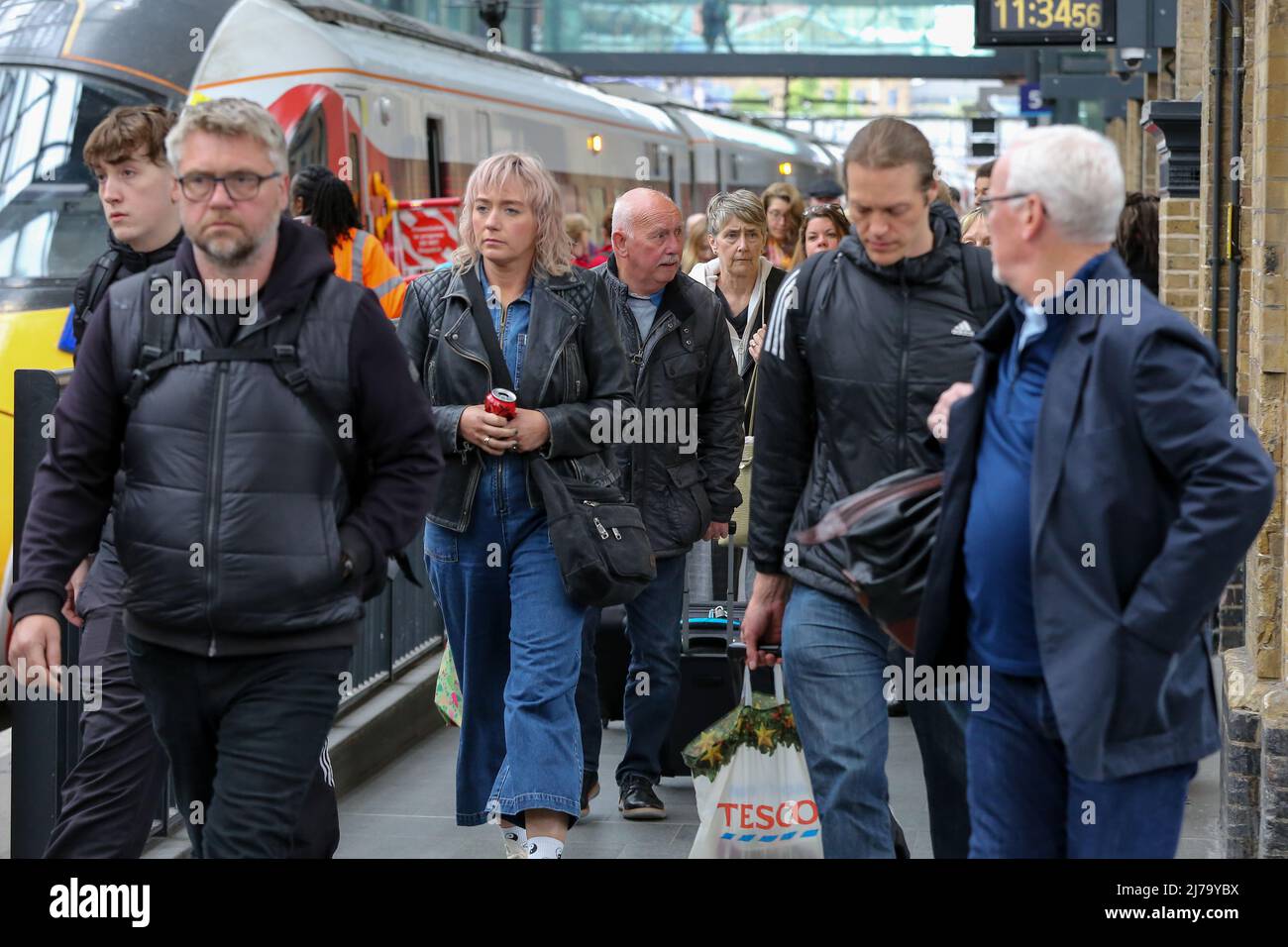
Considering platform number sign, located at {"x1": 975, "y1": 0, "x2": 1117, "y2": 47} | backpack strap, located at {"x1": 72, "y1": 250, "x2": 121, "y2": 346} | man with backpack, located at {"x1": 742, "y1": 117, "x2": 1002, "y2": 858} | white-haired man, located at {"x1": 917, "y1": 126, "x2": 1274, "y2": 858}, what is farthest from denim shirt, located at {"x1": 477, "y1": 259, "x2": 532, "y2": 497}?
platform number sign, located at {"x1": 975, "y1": 0, "x2": 1117, "y2": 47}

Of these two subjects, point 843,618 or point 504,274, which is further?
point 504,274

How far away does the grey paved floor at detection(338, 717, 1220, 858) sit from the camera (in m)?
6.21

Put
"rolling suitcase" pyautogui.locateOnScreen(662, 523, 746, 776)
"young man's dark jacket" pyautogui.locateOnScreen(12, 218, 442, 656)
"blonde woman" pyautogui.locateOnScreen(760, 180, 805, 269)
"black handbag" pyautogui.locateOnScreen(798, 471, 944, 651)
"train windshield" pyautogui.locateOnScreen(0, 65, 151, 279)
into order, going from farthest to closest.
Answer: "train windshield" pyautogui.locateOnScreen(0, 65, 151, 279) < "blonde woman" pyautogui.locateOnScreen(760, 180, 805, 269) < "rolling suitcase" pyautogui.locateOnScreen(662, 523, 746, 776) < "black handbag" pyautogui.locateOnScreen(798, 471, 944, 651) < "young man's dark jacket" pyautogui.locateOnScreen(12, 218, 442, 656)

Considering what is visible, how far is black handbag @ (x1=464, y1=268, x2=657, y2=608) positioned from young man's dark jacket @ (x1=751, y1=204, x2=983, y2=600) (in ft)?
2.36

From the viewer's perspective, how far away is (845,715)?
14.7 ft

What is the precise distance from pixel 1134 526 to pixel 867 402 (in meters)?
1.25

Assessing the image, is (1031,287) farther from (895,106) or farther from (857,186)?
(895,106)

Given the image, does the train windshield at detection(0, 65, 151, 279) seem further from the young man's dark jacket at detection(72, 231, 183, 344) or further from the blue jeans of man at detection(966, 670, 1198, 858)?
the blue jeans of man at detection(966, 670, 1198, 858)

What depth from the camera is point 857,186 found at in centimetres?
441

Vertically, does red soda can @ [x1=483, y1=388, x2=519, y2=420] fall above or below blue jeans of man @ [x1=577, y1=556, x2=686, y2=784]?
above

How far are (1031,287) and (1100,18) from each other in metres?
9.98

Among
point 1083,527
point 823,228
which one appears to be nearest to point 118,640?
point 1083,527

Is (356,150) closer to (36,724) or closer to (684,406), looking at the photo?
(684,406)
